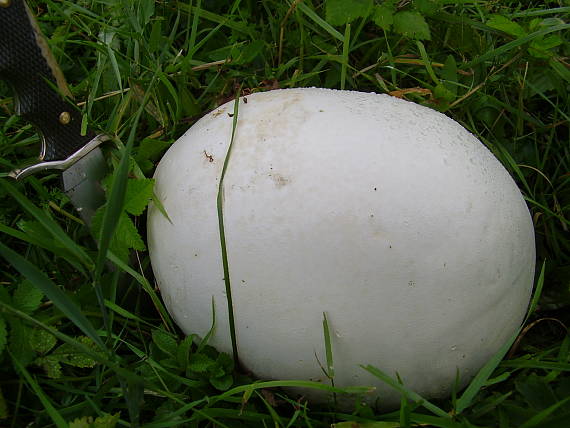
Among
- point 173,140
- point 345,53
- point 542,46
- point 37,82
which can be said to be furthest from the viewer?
point 542,46

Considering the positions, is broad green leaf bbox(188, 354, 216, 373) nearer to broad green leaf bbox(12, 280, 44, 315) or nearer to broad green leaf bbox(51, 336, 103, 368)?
broad green leaf bbox(51, 336, 103, 368)

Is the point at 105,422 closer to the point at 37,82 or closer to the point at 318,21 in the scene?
the point at 37,82

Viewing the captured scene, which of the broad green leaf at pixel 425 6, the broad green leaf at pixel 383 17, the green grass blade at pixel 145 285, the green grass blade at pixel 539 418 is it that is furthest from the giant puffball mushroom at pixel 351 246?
the broad green leaf at pixel 425 6

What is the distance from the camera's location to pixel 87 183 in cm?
163

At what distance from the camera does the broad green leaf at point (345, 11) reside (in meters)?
1.98

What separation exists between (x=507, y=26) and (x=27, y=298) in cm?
176

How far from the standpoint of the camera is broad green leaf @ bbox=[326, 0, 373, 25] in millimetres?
1976

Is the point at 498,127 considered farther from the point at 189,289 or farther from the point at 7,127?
the point at 7,127

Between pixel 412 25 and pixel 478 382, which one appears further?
pixel 412 25

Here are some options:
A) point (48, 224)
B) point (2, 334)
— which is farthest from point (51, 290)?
point (2, 334)

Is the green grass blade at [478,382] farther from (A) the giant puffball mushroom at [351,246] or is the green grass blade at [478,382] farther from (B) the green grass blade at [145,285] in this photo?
(B) the green grass blade at [145,285]

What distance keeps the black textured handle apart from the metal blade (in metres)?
A: 0.04

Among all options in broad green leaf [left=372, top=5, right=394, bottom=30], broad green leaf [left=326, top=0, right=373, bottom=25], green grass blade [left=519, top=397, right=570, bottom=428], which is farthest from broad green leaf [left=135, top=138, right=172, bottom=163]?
green grass blade [left=519, top=397, right=570, bottom=428]

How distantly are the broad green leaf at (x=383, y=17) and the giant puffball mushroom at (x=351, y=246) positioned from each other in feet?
1.97
